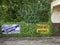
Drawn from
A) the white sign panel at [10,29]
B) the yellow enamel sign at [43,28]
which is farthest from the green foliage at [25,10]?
the white sign panel at [10,29]

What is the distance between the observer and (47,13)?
1066 inches

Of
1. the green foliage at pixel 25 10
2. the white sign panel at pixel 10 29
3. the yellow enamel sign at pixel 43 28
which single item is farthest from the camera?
the green foliage at pixel 25 10

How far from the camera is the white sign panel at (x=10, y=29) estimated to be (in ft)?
78.6

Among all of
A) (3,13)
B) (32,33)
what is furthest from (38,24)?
(3,13)

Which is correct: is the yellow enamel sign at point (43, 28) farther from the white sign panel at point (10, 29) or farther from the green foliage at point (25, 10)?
the white sign panel at point (10, 29)

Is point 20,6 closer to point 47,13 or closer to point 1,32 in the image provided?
point 47,13

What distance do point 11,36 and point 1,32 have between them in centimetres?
112

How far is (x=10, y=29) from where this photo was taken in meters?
24.0

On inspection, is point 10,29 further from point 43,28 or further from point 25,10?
point 25,10

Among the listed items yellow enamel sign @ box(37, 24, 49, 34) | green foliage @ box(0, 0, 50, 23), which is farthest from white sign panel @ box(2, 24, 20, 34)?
yellow enamel sign @ box(37, 24, 49, 34)

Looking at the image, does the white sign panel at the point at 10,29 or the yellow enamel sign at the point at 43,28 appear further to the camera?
the yellow enamel sign at the point at 43,28

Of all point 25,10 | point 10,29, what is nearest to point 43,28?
point 10,29

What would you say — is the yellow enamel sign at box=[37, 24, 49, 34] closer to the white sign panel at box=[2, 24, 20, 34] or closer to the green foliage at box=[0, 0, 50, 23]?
the green foliage at box=[0, 0, 50, 23]

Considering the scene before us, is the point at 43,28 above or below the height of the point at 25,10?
below
